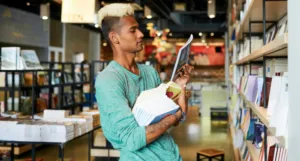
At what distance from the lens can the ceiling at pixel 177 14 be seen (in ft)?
36.1

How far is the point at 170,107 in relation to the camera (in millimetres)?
1504

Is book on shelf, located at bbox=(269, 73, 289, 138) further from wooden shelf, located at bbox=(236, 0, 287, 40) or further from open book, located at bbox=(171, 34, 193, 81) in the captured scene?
wooden shelf, located at bbox=(236, 0, 287, 40)

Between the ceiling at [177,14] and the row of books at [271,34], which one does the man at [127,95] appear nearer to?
the row of books at [271,34]

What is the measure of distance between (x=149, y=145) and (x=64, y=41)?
1290cm

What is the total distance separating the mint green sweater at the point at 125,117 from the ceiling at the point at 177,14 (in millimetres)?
8040

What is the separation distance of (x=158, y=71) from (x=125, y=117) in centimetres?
892

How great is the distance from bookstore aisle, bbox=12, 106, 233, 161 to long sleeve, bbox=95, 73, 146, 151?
190 inches

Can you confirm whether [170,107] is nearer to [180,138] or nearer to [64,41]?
[180,138]

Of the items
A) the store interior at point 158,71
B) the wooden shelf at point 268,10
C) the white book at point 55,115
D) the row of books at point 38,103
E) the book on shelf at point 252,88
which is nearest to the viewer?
the store interior at point 158,71

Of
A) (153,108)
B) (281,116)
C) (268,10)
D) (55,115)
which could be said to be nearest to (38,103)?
(55,115)

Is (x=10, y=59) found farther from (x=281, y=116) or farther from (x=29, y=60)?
(x=281, y=116)

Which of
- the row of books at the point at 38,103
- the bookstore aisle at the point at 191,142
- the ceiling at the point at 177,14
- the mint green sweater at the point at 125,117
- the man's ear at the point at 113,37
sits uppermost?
the ceiling at the point at 177,14

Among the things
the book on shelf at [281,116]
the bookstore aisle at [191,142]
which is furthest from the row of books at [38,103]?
the book on shelf at [281,116]

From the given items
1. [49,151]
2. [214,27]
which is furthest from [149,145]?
[214,27]
